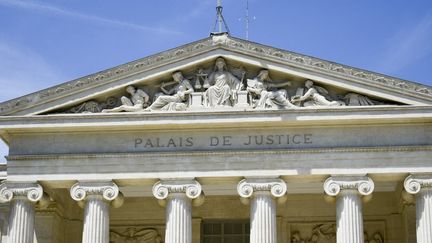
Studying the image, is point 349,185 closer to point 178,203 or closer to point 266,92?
point 266,92

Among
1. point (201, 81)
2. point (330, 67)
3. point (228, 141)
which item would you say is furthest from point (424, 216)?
point (201, 81)

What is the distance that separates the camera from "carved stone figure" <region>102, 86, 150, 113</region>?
37.4m

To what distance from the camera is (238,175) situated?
36.7 m

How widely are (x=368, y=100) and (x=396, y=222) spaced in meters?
6.62

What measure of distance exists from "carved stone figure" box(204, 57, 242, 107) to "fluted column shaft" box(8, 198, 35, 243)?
7.91 m

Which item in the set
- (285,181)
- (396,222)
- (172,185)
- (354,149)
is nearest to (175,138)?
(172,185)

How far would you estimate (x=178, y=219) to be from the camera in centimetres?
3644

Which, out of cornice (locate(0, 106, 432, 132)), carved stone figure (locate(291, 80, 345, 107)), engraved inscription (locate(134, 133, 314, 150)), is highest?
carved stone figure (locate(291, 80, 345, 107))

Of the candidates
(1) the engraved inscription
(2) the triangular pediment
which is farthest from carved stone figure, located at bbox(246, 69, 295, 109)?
(1) the engraved inscription

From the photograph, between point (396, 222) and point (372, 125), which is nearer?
point (372, 125)

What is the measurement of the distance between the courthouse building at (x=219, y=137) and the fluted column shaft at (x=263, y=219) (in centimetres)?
5

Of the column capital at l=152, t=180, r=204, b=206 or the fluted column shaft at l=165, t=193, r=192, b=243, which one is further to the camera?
the column capital at l=152, t=180, r=204, b=206

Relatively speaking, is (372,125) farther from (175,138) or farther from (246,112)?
(175,138)

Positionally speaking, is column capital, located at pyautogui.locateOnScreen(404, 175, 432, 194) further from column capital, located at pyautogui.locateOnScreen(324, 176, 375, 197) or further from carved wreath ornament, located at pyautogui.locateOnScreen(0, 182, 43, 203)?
carved wreath ornament, located at pyautogui.locateOnScreen(0, 182, 43, 203)
